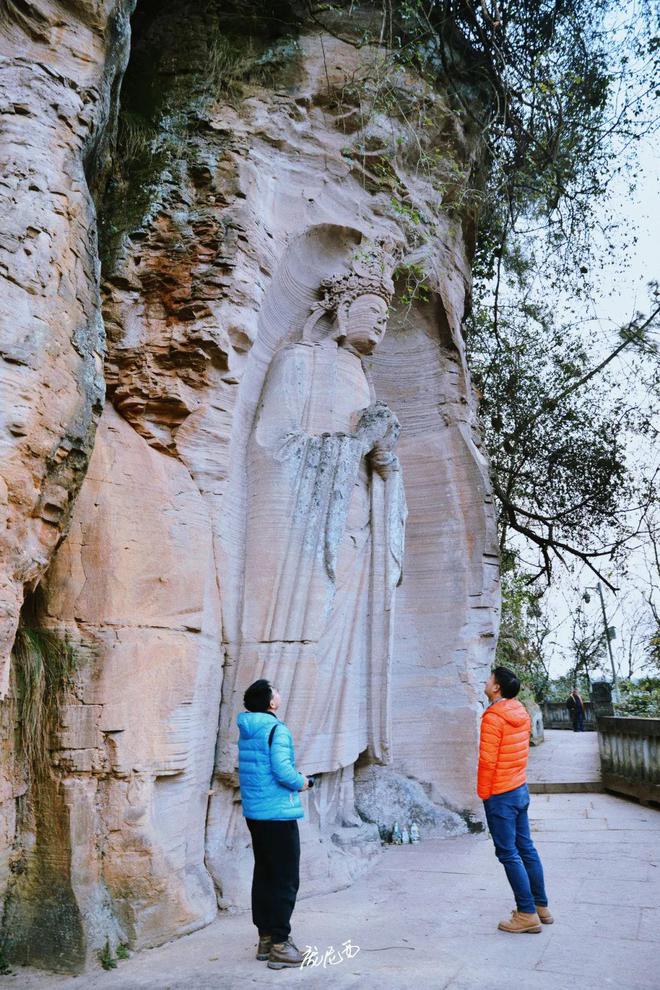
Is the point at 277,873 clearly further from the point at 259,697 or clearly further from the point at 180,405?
the point at 180,405

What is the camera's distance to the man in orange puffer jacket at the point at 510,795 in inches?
165

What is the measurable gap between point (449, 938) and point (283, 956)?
0.97 meters

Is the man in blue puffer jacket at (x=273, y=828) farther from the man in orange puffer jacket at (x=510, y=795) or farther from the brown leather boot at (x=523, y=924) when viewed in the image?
the brown leather boot at (x=523, y=924)

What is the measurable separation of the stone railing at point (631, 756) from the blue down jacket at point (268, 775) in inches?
212

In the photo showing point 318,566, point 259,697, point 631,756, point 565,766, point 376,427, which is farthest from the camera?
point 565,766

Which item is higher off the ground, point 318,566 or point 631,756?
point 318,566

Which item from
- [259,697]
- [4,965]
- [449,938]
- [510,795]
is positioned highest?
[259,697]

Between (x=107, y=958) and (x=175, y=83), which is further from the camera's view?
(x=175, y=83)

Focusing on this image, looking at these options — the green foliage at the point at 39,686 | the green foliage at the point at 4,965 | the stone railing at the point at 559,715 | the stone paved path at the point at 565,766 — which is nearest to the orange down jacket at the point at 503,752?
the green foliage at the point at 39,686

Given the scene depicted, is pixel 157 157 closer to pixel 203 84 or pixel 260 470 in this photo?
pixel 203 84

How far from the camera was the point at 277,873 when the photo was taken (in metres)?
3.87

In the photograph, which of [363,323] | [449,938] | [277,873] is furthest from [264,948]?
[363,323]

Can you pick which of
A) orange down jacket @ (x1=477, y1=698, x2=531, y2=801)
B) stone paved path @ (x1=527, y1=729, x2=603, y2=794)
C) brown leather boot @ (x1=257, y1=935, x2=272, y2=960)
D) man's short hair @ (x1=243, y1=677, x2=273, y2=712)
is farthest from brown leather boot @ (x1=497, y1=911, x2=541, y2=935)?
stone paved path @ (x1=527, y1=729, x2=603, y2=794)

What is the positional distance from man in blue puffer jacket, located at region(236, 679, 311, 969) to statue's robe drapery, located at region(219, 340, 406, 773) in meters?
1.35
